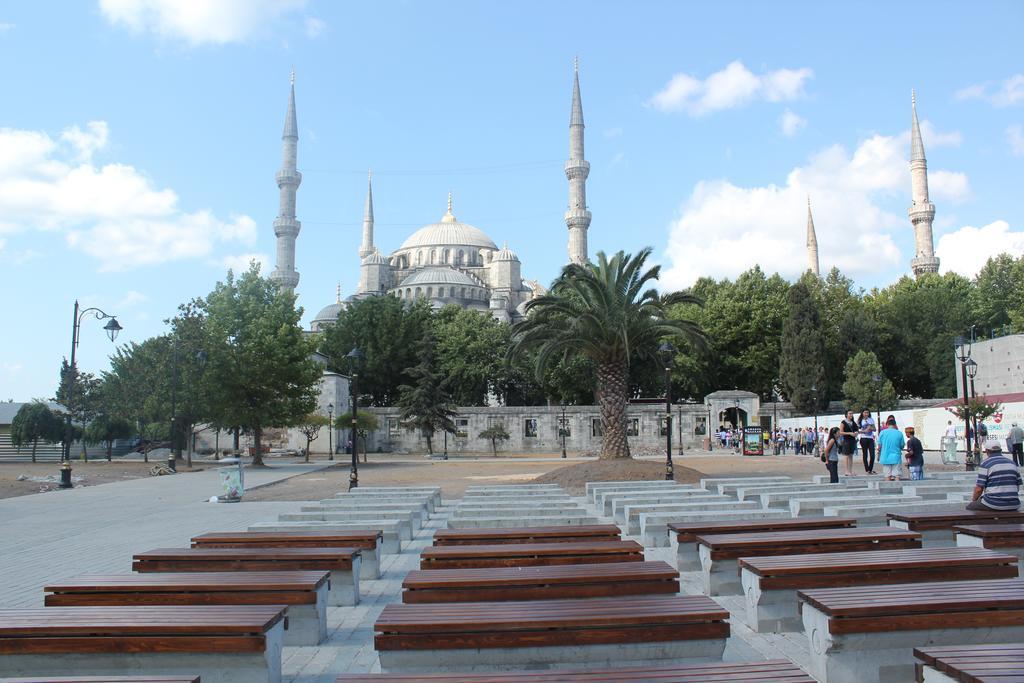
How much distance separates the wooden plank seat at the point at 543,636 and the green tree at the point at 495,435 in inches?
1562

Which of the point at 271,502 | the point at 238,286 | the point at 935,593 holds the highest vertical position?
the point at 238,286

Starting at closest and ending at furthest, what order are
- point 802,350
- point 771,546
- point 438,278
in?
1. point 771,546
2. point 802,350
3. point 438,278

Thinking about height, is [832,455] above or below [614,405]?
below

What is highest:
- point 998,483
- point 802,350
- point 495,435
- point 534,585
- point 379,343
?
point 379,343

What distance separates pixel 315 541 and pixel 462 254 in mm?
90700

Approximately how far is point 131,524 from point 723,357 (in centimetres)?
4472

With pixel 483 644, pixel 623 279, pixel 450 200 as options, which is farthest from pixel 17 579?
pixel 450 200

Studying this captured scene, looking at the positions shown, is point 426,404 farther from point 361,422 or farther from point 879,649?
point 879,649

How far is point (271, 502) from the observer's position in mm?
16172

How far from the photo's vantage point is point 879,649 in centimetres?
438

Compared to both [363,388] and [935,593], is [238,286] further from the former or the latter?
[935,593]

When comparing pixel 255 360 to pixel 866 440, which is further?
pixel 255 360

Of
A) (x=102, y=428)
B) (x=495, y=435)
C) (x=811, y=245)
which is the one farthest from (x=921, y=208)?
(x=102, y=428)

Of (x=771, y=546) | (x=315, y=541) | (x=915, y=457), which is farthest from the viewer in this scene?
(x=915, y=457)
